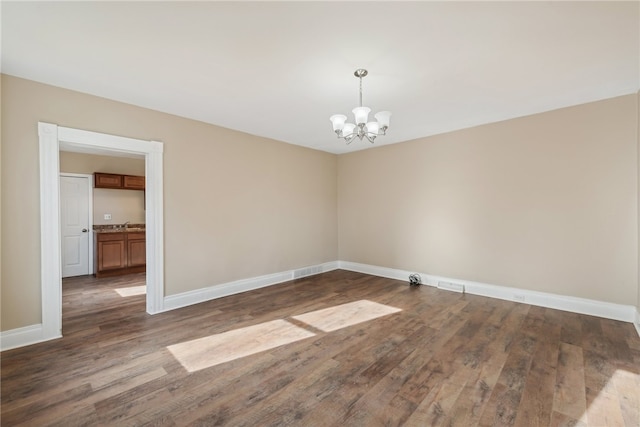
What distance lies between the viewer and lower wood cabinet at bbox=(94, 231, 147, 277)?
18.4 feet

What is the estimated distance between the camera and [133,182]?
6.26 metres

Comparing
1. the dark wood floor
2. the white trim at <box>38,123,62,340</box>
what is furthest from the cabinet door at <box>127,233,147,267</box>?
the white trim at <box>38,123,62,340</box>

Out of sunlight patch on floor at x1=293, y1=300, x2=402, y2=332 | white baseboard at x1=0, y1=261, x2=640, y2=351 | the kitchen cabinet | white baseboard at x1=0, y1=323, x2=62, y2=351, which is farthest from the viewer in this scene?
the kitchen cabinet

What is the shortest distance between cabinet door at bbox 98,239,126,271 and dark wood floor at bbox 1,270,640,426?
2.28 meters

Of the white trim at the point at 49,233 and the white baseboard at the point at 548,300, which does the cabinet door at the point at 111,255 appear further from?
the white baseboard at the point at 548,300

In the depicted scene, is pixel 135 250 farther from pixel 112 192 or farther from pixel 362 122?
pixel 362 122

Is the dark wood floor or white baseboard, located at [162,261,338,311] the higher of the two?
white baseboard, located at [162,261,338,311]

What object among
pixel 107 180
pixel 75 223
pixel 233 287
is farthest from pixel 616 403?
pixel 75 223

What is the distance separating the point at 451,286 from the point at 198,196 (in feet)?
14.3

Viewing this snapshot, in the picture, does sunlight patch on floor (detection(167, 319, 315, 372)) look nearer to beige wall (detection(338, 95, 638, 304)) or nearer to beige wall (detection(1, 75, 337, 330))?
beige wall (detection(1, 75, 337, 330))

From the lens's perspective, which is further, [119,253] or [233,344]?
[119,253]

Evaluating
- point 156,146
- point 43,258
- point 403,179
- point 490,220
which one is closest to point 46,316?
point 43,258

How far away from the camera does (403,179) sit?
529cm

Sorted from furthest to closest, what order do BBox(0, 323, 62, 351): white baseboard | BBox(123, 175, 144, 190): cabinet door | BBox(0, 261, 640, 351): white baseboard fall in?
BBox(123, 175, 144, 190): cabinet door
BBox(0, 261, 640, 351): white baseboard
BBox(0, 323, 62, 351): white baseboard
